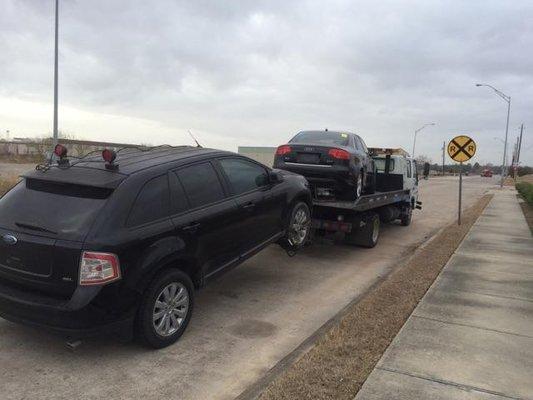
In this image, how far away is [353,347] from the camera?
4.51 metres

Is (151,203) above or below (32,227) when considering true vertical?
above

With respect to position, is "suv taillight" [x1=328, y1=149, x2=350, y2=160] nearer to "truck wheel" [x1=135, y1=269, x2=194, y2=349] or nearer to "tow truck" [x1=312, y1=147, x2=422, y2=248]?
"tow truck" [x1=312, y1=147, x2=422, y2=248]

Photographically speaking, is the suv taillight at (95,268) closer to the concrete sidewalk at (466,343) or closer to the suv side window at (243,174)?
the suv side window at (243,174)

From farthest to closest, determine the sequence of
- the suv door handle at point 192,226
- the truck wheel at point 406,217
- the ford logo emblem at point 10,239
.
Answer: the truck wheel at point 406,217, the suv door handle at point 192,226, the ford logo emblem at point 10,239

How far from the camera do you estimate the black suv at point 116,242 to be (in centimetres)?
407

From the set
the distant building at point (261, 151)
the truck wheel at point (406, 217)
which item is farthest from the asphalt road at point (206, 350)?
the distant building at point (261, 151)

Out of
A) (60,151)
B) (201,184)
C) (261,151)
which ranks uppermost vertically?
(261,151)

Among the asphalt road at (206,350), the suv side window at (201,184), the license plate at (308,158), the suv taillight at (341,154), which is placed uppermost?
the suv taillight at (341,154)

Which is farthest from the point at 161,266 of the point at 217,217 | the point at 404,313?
the point at 404,313

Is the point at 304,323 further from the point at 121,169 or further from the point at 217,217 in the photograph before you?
the point at 121,169

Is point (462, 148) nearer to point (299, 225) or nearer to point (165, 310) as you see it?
point (299, 225)

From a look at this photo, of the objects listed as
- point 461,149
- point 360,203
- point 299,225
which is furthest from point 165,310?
point 461,149

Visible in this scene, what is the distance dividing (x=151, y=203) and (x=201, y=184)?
814 millimetres

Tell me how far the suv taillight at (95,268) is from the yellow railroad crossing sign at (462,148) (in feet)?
42.3
